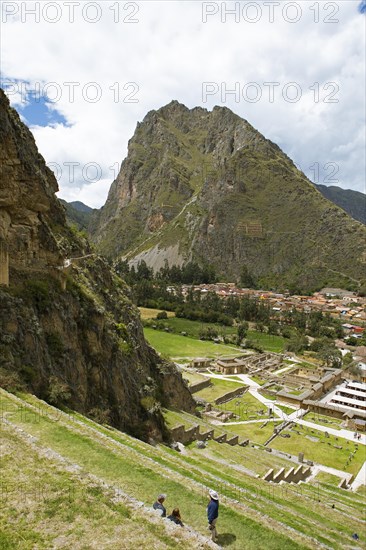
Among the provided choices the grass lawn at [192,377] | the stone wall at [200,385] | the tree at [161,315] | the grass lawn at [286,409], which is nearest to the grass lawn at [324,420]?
the grass lawn at [286,409]

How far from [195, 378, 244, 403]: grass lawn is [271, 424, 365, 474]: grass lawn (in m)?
12.2

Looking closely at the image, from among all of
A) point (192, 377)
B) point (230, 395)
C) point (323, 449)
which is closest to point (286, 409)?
point (230, 395)

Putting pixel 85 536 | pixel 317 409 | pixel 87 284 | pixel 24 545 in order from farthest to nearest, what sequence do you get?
pixel 317 409, pixel 87 284, pixel 85 536, pixel 24 545

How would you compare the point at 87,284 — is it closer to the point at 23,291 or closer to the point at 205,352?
the point at 23,291

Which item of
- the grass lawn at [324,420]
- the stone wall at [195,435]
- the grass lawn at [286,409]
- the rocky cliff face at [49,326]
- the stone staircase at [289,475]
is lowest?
the grass lawn at [324,420]

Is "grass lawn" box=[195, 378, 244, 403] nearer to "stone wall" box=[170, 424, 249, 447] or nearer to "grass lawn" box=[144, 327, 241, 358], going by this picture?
"grass lawn" box=[144, 327, 241, 358]

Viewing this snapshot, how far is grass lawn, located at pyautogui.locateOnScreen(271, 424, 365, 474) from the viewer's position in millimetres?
34625

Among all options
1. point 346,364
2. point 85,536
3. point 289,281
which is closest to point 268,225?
point 289,281

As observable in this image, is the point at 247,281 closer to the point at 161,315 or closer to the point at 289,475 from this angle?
the point at 161,315

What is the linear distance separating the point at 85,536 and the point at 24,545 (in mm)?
1204

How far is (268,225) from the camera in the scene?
199375 mm

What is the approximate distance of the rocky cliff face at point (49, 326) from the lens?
54.5 feet

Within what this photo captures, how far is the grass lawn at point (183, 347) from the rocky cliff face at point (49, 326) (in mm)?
49682

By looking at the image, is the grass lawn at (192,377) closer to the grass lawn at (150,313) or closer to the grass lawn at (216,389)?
the grass lawn at (216,389)
